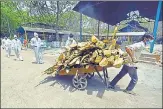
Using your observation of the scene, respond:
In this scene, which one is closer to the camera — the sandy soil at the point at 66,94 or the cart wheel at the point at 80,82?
the sandy soil at the point at 66,94

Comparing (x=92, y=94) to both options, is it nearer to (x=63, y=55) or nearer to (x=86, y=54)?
(x=86, y=54)

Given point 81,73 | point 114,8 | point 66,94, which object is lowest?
point 66,94

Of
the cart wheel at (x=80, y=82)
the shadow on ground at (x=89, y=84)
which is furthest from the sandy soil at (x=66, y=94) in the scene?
the cart wheel at (x=80, y=82)

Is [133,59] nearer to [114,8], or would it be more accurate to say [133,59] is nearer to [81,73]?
[81,73]

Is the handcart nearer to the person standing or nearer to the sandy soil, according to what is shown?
the sandy soil

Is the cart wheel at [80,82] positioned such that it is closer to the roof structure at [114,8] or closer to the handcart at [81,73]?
the handcart at [81,73]

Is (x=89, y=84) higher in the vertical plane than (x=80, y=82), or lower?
lower

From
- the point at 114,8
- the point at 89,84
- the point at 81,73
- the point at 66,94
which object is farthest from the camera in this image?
the point at 114,8

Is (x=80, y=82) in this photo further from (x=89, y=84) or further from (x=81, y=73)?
Answer: (x=89, y=84)

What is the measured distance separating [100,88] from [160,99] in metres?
1.74

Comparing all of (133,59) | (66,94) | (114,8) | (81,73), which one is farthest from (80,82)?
(114,8)

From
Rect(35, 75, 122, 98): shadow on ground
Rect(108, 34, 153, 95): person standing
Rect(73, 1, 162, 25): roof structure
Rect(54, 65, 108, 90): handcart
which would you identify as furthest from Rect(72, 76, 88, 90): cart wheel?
Rect(73, 1, 162, 25): roof structure

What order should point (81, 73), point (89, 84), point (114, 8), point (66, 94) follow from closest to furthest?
1. point (66, 94)
2. point (81, 73)
3. point (89, 84)
4. point (114, 8)

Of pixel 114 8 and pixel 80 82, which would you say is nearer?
pixel 80 82
